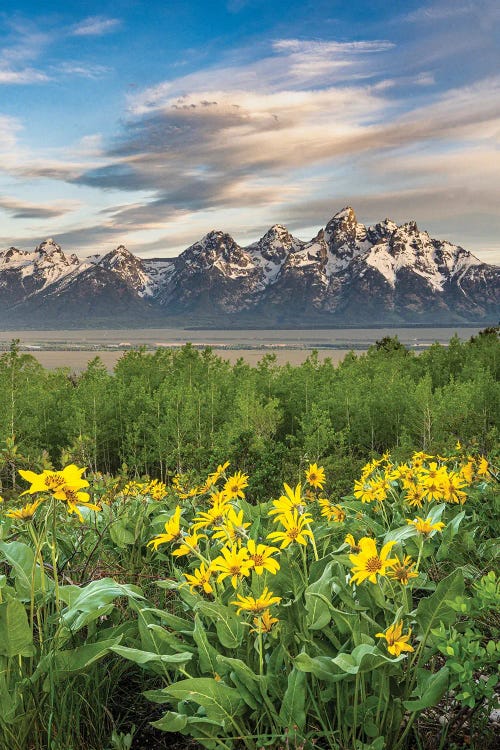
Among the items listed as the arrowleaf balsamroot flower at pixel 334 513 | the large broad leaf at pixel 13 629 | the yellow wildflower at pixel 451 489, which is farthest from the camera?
the arrowleaf balsamroot flower at pixel 334 513

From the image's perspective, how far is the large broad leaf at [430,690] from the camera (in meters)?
2.21

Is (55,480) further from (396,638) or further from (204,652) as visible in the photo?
(396,638)

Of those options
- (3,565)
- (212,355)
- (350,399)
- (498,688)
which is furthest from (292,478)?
(212,355)

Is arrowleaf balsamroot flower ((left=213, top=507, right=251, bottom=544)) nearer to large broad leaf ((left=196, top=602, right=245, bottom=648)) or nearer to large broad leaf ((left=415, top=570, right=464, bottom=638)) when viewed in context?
large broad leaf ((left=196, top=602, right=245, bottom=648))

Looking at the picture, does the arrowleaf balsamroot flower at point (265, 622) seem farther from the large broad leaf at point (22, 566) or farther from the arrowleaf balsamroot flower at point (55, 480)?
the large broad leaf at point (22, 566)

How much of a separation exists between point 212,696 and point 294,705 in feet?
0.91

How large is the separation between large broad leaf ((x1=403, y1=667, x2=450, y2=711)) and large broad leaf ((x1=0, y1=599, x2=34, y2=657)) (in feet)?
4.37

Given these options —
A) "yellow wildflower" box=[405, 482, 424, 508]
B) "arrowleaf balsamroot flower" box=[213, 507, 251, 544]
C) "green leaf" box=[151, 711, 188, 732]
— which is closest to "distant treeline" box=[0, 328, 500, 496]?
"yellow wildflower" box=[405, 482, 424, 508]

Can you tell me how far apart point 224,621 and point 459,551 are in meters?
1.69

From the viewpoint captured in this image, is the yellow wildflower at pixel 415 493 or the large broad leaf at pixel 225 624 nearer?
the large broad leaf at pixel 225 624

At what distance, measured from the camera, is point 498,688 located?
297cm

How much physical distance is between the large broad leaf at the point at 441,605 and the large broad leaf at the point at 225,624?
26.0 inches

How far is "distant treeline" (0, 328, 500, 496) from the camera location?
13070 millimetres

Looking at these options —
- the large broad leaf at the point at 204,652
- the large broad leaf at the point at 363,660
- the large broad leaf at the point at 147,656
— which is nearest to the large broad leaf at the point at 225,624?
A: the large broad leaf at the point at 204,652
